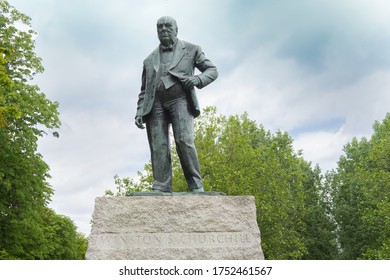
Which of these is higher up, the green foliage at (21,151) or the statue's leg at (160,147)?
the green foliage at (21,151)

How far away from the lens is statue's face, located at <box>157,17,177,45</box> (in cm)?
775

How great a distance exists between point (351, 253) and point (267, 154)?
7880 mm

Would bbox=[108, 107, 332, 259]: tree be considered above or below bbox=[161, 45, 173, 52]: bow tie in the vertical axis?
above

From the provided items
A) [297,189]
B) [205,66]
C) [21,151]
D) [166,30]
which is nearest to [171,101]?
[205,66]

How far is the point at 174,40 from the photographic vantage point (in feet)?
25.8

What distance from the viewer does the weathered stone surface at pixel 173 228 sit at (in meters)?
6.68

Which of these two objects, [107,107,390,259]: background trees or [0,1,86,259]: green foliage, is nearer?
[0,1,86,259]: green foliage

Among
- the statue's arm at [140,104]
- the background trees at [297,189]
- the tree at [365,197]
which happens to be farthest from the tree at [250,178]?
the statue's arm at [140,104]

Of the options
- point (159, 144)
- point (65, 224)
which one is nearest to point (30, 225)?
point (159, 144)

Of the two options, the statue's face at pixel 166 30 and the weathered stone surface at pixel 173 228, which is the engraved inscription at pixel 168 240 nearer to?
the weathered stone surface at pixel 173 228

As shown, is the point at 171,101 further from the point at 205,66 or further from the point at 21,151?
the point at 21,151

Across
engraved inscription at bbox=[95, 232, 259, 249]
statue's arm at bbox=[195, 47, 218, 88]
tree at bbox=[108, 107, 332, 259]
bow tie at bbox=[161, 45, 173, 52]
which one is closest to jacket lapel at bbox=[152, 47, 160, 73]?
bow tie at bbox=[161, 45, 173, 52]

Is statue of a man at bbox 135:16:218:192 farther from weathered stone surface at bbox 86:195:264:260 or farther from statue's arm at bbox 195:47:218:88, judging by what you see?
weathered stone surface at bbox 86:195:264:260

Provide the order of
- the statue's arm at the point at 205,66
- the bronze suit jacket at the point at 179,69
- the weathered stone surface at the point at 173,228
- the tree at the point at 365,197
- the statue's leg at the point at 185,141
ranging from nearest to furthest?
the weathered stone surface at the point at 173,228 → the statue's leg at the point at 185,141 → the bronze suit jacket at the point at 179,69 → the statue's arm at the point at 205,66 → the tree at the point at 365,197
